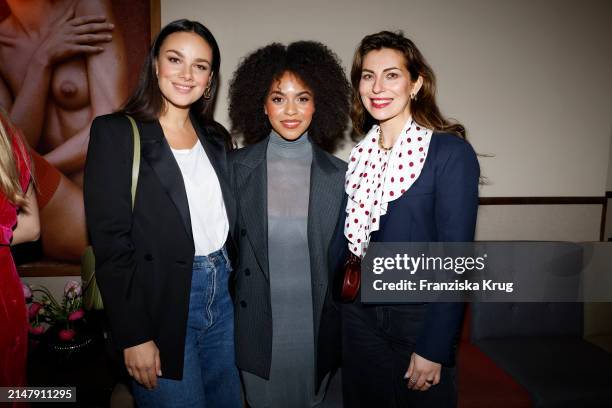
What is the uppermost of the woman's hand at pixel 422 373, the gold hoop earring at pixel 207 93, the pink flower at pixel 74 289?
the gold hoop earring at pixel 207 93

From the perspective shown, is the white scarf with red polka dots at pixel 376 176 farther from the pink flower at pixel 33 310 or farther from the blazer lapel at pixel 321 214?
the pink flower at pixel 33 310

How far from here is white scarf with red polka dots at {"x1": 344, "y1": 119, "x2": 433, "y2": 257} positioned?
5.01 ft

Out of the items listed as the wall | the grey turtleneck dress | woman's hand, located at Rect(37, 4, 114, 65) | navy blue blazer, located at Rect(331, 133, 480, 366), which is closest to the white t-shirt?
the grey turtleneck dress

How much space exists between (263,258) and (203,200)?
0.40 metres

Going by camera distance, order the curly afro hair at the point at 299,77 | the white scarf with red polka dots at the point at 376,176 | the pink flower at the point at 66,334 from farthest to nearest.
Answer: the pink flower at the point at 66,334 < the curly afro hair at the point at 299,77 < the white scarf with red polka dots at the point at 376,176

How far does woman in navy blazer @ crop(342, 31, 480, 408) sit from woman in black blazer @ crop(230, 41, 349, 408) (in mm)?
136

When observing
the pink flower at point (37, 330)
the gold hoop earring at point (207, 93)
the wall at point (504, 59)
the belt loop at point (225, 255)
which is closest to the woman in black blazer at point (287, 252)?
the belt loop at point (225, 255)

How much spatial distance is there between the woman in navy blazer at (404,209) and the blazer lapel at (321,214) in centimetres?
9

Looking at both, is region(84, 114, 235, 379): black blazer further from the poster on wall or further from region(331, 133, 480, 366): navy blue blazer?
the poster on wall

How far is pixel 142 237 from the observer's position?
1.49 metres

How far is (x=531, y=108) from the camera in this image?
3270 millimetres

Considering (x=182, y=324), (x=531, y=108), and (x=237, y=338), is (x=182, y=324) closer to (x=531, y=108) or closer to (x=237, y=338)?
(x=237, y=338)

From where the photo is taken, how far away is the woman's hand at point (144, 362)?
148cm

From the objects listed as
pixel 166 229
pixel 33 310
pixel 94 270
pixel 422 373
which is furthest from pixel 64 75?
pixel 422 373
